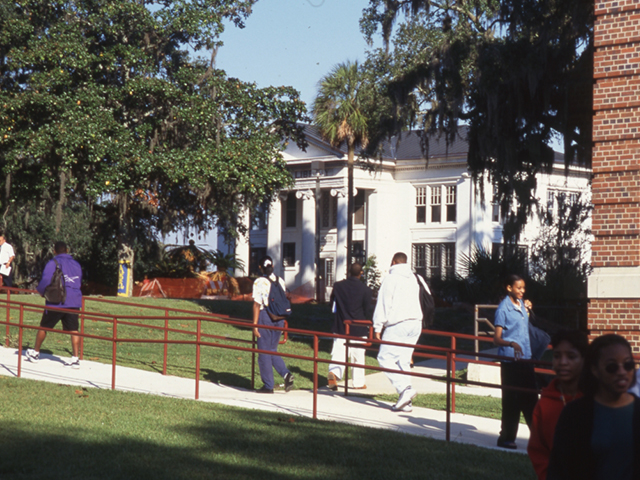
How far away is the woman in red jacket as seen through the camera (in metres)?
3.66

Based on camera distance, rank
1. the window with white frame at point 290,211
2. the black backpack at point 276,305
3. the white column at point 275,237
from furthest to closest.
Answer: the window with white frame at point 290,211 → the white column at point 275,237 → the black backpack at point 276,305

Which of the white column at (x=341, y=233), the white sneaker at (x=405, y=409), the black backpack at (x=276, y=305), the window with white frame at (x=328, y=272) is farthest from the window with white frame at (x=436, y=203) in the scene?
the white sneaker at (x=405, y=409)

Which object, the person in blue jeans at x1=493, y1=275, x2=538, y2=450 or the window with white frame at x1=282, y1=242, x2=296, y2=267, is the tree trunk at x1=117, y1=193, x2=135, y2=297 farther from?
the person in blue jeans at x1=493, y1=275, x2=538, y2=450

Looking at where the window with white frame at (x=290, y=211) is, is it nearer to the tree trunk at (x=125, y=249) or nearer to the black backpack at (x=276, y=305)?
the tree trunk at (x=125, y=249)

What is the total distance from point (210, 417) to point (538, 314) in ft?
46.3

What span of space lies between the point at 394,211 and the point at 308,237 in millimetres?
5015

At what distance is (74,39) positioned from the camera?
2722cm

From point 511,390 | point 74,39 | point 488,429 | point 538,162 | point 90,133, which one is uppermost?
point 74,39

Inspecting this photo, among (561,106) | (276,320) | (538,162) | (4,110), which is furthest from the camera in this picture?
(4,110)

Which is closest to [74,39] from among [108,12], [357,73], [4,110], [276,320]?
[108,12]

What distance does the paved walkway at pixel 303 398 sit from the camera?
8.62 m

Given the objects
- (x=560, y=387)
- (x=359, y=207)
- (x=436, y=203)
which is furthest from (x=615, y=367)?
(x=359, y=207)

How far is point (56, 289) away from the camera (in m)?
11.6

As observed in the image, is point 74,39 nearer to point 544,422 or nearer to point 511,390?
point 511,390
